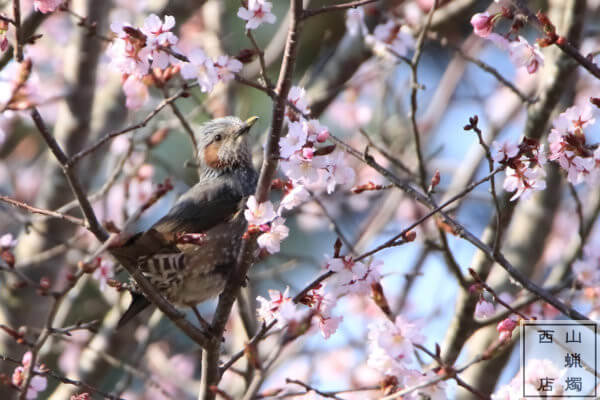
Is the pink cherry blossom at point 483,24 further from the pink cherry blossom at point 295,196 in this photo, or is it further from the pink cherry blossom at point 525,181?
the pink cherry blossom at point 295,196

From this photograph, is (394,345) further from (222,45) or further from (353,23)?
(222,45)

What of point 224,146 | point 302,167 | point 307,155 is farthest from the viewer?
point 224,146

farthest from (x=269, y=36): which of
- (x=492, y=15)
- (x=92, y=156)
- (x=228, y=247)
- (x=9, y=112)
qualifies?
(x=9, y=112)

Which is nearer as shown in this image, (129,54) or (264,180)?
(264,180)

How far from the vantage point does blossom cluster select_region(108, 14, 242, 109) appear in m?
2.44

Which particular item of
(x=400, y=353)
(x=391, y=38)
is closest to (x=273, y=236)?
(x=400, y=353)

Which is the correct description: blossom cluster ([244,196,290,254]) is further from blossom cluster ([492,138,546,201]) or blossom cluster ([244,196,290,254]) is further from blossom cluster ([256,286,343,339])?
blossom cluster ([492,138,546,201])

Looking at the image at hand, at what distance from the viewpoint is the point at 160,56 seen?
2494mm

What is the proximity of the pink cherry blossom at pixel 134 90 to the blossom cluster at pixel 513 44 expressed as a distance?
1386 millimetres

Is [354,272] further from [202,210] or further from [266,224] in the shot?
[202,210]

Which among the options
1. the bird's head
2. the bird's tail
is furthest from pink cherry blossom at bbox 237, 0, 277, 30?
the bird's head

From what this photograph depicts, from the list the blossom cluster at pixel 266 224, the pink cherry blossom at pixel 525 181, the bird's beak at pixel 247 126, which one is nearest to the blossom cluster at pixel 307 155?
the blossom cluster at pixel 266 224

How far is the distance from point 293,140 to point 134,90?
38.5 inches

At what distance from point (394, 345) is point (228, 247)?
1.54 m
